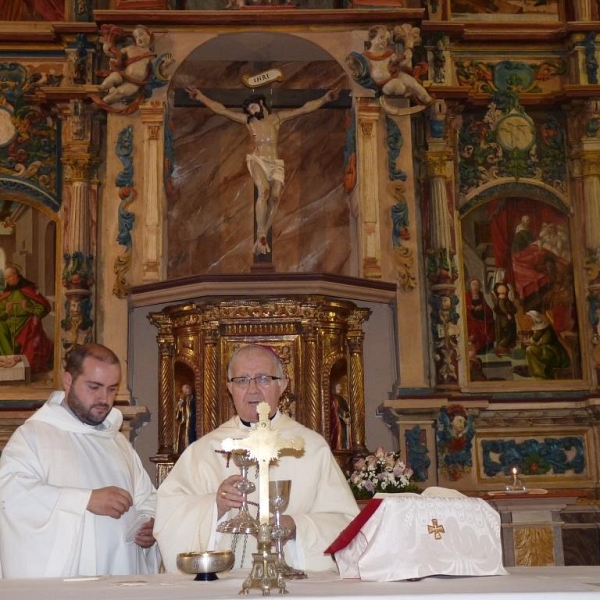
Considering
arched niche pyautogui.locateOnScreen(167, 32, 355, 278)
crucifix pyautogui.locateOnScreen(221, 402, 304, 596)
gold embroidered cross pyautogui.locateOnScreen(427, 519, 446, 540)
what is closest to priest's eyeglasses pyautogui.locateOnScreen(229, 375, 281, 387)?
crucifix pyautogui.locateOnScreen(221, 402, 304, 596)

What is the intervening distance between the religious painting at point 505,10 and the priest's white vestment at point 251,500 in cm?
884

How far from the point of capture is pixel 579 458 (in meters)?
11.3

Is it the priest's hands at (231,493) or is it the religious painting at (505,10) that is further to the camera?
the religious painting at (505,10)

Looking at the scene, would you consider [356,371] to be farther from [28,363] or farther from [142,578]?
[142,578]

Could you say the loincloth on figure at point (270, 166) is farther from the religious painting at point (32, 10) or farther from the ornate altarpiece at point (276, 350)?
the religious painting at point (32, 10)

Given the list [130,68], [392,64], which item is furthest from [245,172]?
[392,64]

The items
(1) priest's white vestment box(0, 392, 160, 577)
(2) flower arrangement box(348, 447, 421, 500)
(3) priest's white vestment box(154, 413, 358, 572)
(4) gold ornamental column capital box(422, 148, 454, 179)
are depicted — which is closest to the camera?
(3) priest's white vestment box(154, 413, 358, 572)

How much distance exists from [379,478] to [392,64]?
482 centimetres

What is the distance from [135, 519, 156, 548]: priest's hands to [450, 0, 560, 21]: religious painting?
9.28m

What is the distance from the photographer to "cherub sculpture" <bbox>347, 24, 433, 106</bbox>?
11.3 metres

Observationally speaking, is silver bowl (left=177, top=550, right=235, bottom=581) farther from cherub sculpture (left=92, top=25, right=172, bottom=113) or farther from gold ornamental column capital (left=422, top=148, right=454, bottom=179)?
gold ornamental column capital (left=422, top=148, right=454, bottom=179)

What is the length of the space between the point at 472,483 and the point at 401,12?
17.6ft

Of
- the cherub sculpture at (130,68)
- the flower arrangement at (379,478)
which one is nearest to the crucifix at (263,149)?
the cherub sculpture at (130,68)

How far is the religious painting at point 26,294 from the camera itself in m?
11.3
